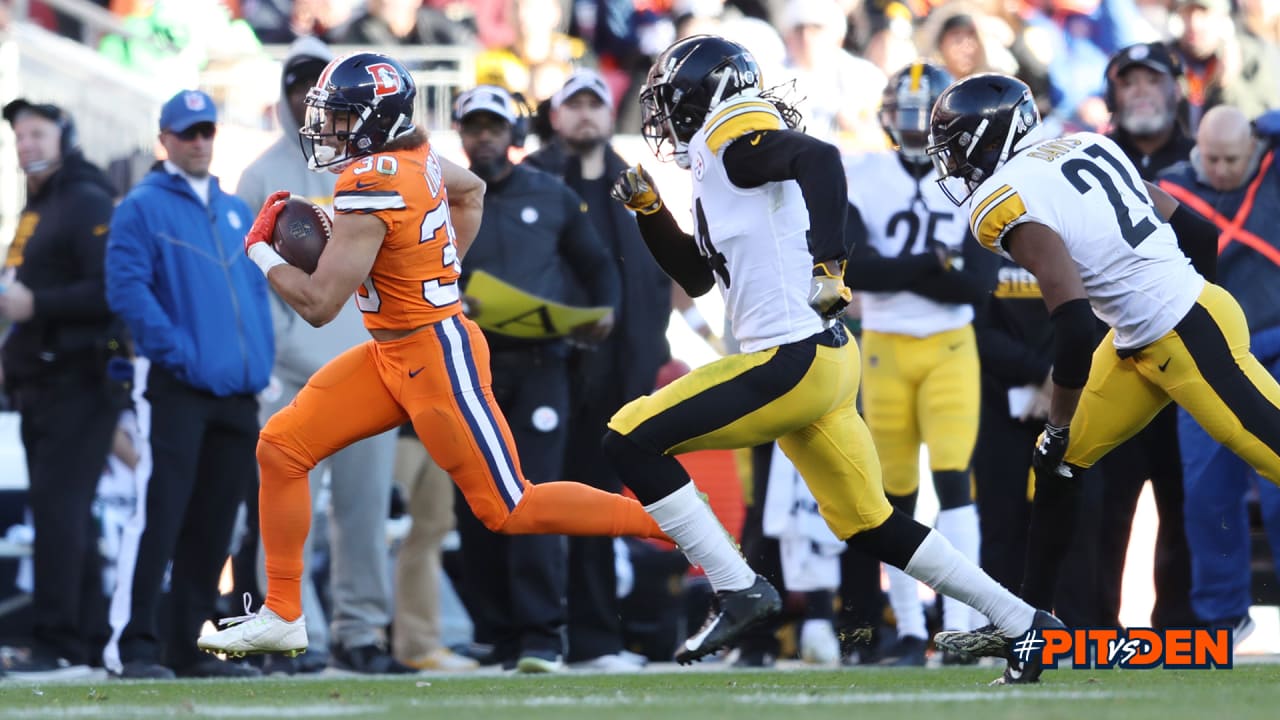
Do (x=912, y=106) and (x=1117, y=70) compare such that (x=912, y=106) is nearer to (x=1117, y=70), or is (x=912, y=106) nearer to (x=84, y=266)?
(x=1117, y=70)

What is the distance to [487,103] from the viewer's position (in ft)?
26.1

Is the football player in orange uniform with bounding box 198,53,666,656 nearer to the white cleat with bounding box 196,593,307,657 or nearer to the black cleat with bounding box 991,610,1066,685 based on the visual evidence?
the white cleat with bounding box 196,593,307,657

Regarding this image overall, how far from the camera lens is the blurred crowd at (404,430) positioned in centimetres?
737

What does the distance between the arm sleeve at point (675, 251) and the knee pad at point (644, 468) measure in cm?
67

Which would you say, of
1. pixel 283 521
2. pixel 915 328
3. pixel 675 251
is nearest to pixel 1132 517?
pixel 915 328

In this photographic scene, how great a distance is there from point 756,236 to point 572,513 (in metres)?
1.00

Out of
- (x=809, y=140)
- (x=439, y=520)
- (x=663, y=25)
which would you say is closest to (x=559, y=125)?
(x=439, y=520)

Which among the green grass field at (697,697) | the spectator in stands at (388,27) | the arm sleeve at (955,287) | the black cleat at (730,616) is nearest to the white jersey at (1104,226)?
the green grass field at (697,697)

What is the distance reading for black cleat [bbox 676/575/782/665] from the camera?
5.52 meters

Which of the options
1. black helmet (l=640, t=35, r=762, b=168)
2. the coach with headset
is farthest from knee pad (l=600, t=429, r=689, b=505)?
the coach with headset

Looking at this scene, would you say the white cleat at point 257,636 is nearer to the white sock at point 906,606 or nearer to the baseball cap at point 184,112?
the baseball cap at point 184,112

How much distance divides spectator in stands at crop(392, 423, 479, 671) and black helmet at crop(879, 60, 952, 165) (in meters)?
2.39

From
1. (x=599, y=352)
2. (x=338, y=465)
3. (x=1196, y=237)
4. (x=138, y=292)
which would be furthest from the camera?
(x=599, y=352)

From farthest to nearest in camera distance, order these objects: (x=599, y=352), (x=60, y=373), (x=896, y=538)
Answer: (x=599, y=352), (x=60, y=373), (x=896, y=538)
